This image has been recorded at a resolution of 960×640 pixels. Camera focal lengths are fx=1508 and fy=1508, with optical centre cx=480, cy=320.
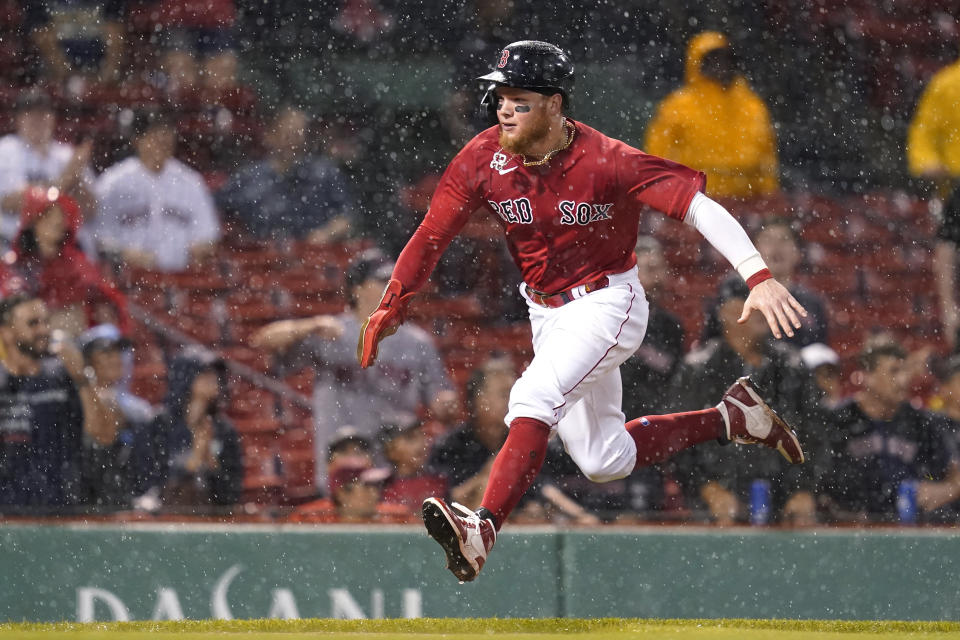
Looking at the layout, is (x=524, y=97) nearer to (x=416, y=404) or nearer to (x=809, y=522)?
(x=809, y=522)

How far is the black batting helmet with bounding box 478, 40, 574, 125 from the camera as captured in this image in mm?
4969

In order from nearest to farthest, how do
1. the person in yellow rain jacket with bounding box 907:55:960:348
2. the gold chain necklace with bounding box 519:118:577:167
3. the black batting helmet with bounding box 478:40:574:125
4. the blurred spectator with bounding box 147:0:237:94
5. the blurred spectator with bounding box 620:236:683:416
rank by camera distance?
1. the black batting helmet with bounding box 478:40:574:125
2. the gold chain necklace with bounding box 519:118:577:167
3. the blurred spectator with bounding box 620:236:683:416
4. the person in yellow rain jacket with bounding box 907:55:960:348
5. the blurred spectator with bounding box 147:0:237:94

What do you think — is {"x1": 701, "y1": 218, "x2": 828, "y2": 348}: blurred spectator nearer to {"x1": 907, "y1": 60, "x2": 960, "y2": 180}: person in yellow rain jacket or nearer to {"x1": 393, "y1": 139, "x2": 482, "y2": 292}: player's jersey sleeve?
{"x1": 907, "y1": 60, "x2": 960, "y2": 180}: person in yellow rain jacket

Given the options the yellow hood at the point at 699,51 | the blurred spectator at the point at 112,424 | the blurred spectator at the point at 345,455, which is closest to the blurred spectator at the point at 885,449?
the blurred spectator at the point at 345,455

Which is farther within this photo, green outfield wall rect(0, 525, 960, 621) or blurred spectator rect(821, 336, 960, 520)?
blurred spectator rect(821, 336, 960, 520)

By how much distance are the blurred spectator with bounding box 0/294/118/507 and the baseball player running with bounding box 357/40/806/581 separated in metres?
2.81

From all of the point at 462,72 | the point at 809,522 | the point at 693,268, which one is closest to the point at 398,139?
the point at 462,72

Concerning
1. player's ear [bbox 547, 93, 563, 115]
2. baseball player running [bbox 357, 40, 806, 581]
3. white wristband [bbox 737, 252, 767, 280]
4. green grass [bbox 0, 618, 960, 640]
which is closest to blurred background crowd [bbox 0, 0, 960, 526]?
green grass [bbox 0, 618, 960, 640]

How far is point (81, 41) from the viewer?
10.4 meters

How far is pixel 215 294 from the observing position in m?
9.42

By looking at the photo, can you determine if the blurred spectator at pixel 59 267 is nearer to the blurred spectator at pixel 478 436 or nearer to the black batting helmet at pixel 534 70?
the blurred spectator at pixel 478 436

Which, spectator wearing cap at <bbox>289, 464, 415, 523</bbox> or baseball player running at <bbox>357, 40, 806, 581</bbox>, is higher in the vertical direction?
baseball player running at <bbox>357, 40, 806, 581</bbox>

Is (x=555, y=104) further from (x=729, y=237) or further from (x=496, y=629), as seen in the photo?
(x=496, y=629)

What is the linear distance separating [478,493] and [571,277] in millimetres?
1988
